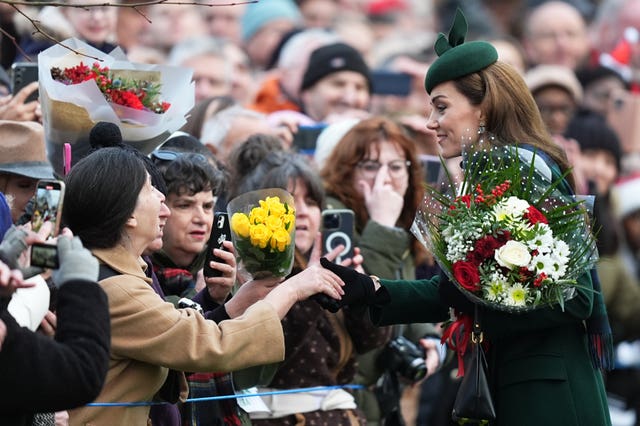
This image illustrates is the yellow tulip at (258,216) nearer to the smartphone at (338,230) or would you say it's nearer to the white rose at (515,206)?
the white rose at (515,206)

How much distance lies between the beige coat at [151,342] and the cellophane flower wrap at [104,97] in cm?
110

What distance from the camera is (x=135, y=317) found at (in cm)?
483

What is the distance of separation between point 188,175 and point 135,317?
1503mm

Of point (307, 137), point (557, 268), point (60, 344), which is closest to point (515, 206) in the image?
point (557, 268)


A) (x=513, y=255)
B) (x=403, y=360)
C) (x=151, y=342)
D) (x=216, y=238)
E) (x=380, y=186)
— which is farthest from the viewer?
(x=380, y=186)

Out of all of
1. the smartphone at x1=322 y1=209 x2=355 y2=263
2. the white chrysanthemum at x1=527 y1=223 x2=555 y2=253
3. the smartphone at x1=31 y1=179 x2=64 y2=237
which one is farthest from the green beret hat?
the smartphone at x1=31 y1=179 x2=64 y2=237

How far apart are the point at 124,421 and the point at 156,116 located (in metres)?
1.67

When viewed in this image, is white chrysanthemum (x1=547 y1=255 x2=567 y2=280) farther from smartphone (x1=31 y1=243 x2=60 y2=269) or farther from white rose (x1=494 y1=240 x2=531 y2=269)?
smartphone (x1=31 y1=243 x2=60 y2=269)

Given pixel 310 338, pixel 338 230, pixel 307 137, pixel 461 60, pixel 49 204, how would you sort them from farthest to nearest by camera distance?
1. pixel 307 137
2. pixel 338 230
3. pixel 310 338
4. pixel 461 60
5. pixel 49 204

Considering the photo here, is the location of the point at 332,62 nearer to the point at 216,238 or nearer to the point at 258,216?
the point at 216,238

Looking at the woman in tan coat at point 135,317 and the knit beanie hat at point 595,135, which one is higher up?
the knit beanie hat at point 595,135

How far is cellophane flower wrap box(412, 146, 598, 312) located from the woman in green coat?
142 mm

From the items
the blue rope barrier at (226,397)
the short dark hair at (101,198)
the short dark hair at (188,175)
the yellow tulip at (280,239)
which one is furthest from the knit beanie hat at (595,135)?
the short dark hair at (101,198)

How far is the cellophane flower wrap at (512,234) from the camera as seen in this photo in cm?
526
